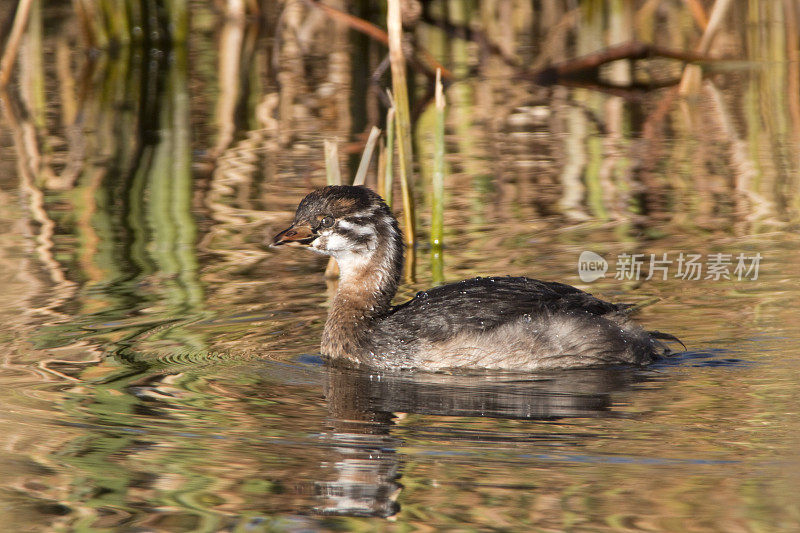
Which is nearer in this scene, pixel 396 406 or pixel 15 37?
pixel 396 406

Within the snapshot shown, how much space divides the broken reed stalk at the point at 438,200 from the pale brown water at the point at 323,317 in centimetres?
11

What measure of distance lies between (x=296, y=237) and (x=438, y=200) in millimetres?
1337

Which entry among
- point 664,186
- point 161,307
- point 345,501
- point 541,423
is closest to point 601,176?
point 664,186

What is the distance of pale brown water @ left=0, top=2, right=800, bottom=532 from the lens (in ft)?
15.2

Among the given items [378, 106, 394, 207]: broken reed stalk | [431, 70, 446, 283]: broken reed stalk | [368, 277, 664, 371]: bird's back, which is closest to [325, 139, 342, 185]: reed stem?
[378, 106, 394, 207]: broken reed stalk

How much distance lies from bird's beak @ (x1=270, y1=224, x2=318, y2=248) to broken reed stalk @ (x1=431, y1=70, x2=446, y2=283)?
3.72ft

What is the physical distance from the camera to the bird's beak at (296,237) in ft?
22.4

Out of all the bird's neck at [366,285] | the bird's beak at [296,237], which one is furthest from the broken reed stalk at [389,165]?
the bird's beak at [296,237]

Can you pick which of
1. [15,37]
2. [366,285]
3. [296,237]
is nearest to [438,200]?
[366,285]

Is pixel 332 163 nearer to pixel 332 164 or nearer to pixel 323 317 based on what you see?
pixel 332 164

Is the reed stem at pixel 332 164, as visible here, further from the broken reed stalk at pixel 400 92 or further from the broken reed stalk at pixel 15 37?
the broken reed stalk at pixel 15 37

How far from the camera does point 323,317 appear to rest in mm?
7281

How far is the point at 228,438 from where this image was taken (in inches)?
206

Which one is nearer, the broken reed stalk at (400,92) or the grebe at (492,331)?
the grebe at (492,331)
